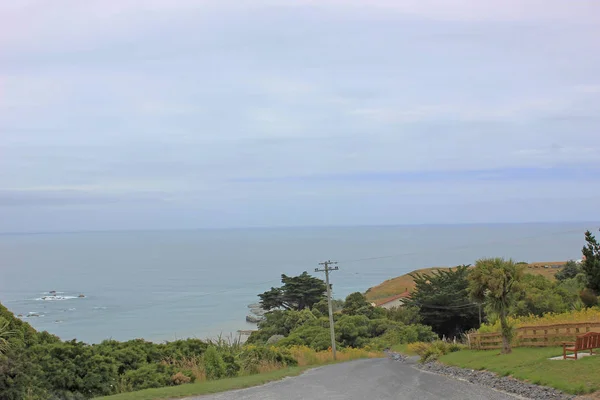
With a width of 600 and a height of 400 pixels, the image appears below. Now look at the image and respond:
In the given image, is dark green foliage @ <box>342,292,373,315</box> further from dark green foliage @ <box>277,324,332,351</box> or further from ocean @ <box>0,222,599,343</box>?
ocean @ <box>0,222,599,343</box>

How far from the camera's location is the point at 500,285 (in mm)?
22203

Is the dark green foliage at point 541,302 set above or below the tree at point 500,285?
below

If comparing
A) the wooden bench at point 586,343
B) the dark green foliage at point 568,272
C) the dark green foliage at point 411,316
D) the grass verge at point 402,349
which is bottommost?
the grass verge at point 402,349

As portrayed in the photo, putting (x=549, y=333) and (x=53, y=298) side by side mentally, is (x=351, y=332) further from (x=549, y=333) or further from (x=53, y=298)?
(x=53, y=298)

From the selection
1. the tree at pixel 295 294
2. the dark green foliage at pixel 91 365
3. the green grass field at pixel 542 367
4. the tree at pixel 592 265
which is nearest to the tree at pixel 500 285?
the green grass field at pixel 542 367

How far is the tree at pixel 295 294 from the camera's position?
64500mm

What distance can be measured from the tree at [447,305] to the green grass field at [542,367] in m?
26.9

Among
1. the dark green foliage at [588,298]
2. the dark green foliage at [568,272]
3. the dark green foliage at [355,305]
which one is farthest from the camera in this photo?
the dark green foliage at [568,272]

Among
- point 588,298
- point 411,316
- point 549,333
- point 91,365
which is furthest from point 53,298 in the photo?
point 549,333

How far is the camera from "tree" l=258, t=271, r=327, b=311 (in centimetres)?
6450

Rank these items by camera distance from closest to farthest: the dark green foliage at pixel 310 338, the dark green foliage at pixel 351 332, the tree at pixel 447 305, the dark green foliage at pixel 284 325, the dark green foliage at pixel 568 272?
the dark green foliage at pixel 310 338
the dark green foliage at pixel 351 332
the dark green foliage at pixel 284 325
the tree at pixel 447 305
the dark green foliage at pixel 568 272

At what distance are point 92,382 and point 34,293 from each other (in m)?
96.4

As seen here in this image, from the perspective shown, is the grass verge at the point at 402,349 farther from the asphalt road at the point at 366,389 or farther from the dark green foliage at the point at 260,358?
the asphalt road at the point at 366,389

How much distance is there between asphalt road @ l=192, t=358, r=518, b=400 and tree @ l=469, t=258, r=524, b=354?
367 centimetres
